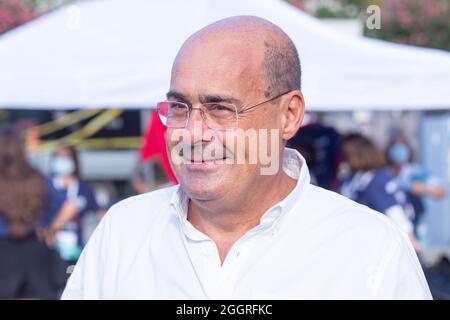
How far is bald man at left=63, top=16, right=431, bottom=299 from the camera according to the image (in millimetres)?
1706

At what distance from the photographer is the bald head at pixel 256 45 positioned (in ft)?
5.80

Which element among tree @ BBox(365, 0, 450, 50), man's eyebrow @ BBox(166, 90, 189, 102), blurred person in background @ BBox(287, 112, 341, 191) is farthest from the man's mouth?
tree @ BBox(365, 0, 450, 50)

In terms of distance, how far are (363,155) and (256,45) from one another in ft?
13.2

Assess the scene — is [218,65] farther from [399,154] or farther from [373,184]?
[399,154]

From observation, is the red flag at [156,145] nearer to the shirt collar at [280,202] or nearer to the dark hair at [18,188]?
the dark hair at [18,188]

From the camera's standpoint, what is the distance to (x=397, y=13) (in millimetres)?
12688

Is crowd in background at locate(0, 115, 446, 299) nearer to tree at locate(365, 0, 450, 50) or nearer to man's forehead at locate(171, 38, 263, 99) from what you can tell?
man's forehead at locate(171, 38, 263, 99)

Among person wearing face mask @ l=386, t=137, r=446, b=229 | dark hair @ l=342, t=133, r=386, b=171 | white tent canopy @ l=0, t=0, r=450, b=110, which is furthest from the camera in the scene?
person wearing face mask @ l=386, t=137, r=446, b=229

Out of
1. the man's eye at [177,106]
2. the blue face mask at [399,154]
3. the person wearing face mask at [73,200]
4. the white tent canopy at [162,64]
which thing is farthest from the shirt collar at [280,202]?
the blue face mask at [399,154]

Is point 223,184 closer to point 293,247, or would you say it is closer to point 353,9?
point 293,247

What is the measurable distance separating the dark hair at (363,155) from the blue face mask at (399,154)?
111 cm

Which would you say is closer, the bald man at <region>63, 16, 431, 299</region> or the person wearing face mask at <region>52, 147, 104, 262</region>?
the bald man at <region>63, 16, 431, 299</region>

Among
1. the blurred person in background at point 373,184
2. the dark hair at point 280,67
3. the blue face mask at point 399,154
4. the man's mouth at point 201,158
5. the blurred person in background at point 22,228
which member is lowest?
the blue face mask at point 399,154

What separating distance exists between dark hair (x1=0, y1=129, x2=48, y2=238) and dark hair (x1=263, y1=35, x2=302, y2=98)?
2821 millimetres
